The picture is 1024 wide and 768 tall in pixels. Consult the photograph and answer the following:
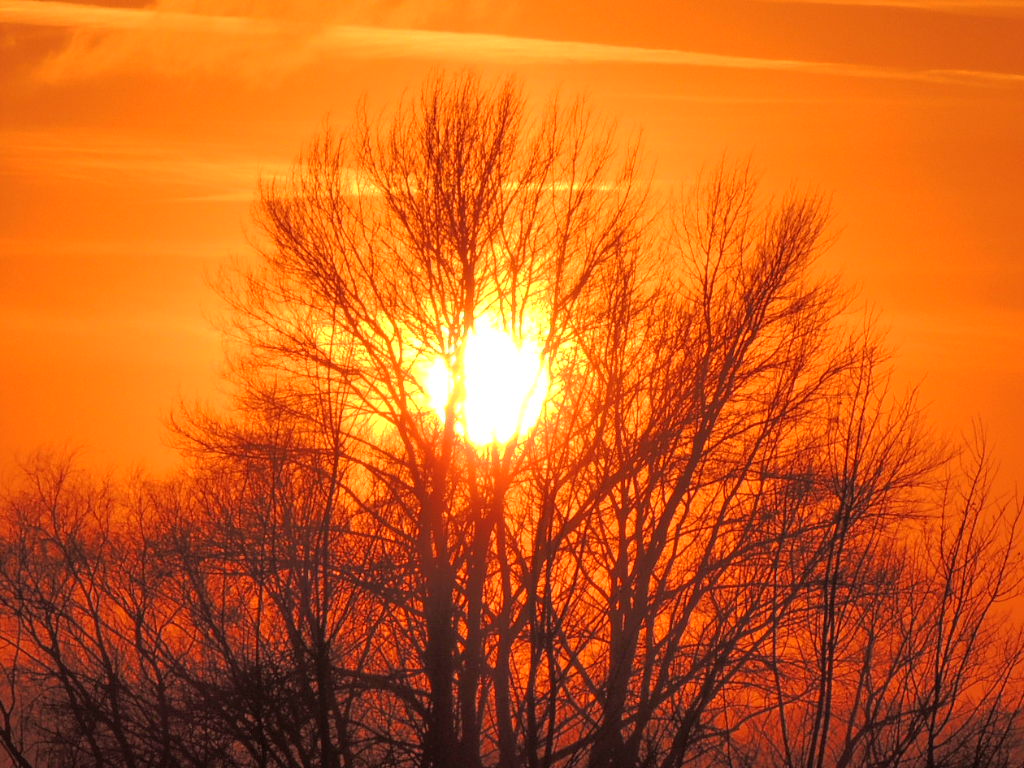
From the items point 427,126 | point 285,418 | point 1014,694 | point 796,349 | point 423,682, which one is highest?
point 427,126

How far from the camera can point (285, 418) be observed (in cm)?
1788

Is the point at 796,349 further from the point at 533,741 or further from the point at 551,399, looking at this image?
the point at 533,741

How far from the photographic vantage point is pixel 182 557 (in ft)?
55.1

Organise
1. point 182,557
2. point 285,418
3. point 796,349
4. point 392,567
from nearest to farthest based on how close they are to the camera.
A: 1. point 392,567
2. point 182,557
3. point 285,418
4. point 796,349

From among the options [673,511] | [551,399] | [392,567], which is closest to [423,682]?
[392,567]

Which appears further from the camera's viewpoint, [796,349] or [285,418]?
[796,349]

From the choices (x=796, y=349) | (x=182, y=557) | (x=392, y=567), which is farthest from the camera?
(x=796, y=349)

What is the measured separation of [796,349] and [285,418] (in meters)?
8.12

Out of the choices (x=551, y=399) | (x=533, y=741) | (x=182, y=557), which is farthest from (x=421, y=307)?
(x=533, y=741)

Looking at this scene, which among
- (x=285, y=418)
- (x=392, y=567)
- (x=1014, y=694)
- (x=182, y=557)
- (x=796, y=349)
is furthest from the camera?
(x=796, y=349)

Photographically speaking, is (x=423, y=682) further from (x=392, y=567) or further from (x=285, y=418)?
(x=285, y=418)

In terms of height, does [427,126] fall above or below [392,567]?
above

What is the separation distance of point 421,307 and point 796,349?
20.1 ft

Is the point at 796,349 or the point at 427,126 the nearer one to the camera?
the point at 427,126
